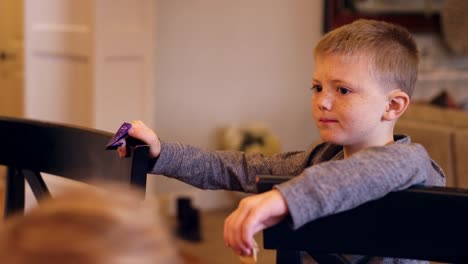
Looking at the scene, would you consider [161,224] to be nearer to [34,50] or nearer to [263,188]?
[263,188]

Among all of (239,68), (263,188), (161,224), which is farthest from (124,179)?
(239,68)

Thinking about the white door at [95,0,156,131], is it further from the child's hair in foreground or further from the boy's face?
the child's hair in foreground

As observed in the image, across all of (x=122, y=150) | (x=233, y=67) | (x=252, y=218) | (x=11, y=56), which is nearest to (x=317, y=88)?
(x=122, y=150)

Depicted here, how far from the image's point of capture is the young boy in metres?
1.04

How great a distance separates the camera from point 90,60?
13.7ft

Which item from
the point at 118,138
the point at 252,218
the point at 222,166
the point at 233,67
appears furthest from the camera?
the point at 233,67

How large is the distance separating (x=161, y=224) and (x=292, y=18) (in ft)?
15.3

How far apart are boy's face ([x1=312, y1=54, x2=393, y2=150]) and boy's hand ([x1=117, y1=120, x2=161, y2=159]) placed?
282 millimetres

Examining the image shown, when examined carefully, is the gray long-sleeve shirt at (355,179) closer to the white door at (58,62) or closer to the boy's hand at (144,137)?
the boy's hand at (144,137)

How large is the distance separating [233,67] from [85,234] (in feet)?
14.6


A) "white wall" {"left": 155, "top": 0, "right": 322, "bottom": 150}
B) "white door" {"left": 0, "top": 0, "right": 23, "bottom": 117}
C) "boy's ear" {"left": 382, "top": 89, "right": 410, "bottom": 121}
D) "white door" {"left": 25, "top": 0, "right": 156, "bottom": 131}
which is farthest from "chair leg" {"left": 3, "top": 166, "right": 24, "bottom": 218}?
"white door" {"left": 0, "top": 0, "right": 23, "bottom": 117}

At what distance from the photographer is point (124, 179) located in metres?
1.38

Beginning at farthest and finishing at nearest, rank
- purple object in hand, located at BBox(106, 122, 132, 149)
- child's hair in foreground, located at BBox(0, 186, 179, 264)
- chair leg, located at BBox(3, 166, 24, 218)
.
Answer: chair leg, located at BBox(3, 166, 24, 218)
purple object in hand, located at BBox(106, 122, 132, 149)
child's hair in foreground, located at BBox(0, 186, 179, 264)

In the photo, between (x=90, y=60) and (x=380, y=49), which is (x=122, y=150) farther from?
(x=90, y=60)
